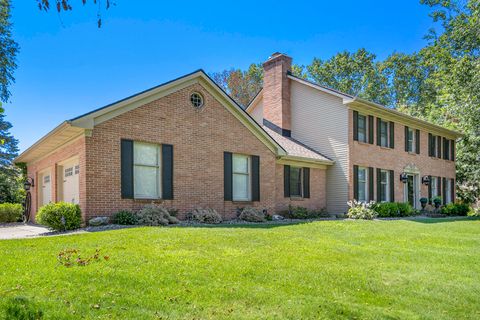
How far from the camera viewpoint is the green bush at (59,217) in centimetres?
1081

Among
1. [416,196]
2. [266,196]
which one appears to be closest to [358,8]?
[266,196]

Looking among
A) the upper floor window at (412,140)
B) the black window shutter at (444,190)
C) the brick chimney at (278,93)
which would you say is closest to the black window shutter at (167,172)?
the brick chimney at (278,93)

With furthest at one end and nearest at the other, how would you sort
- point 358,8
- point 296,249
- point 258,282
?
point 358,8
point 296,249
point 258,282

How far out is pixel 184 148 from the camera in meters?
13.4

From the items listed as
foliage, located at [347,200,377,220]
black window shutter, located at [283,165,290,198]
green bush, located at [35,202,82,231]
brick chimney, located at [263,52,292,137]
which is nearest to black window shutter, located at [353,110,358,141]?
foliage, located at [347,200,377,220]

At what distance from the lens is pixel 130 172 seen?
1209 centimetres

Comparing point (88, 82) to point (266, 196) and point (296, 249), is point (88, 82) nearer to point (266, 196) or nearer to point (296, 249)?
point (266, 196)

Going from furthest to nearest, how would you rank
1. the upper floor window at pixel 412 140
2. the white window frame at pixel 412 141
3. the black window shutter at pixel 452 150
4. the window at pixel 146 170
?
the black window shutter at pixel 452 150 < the white window frame at pixel 412 141 < the upper floor window at pixel 412 140 < the window at pixel 146 170

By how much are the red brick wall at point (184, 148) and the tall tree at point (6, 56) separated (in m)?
11.3

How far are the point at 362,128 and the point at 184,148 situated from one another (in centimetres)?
1026

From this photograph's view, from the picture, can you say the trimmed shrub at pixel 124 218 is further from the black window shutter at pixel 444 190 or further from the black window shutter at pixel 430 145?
the black window shutter at pixel 444 190

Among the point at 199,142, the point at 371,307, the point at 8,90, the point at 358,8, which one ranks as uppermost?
the point at 358,8

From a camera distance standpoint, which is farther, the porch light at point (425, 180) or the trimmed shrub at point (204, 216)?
the porch light at point (425, 180)

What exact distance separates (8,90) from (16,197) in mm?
7856
